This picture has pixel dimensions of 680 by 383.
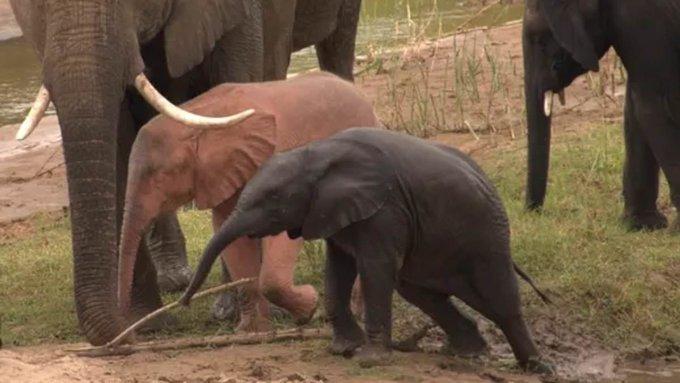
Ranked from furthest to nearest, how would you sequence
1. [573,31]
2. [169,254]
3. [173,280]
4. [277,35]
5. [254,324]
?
[573,31], [169,254], [173,280], [277,35], [254,324]

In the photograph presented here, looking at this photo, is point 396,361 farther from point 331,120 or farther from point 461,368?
point 331,120

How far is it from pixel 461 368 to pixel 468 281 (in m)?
0.31

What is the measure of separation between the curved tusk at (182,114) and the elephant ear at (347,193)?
544 millimetres

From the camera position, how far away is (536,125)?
931 cm

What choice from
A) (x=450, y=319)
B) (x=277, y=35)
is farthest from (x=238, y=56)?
(x=450, y=319)

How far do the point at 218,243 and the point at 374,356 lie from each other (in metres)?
0.71

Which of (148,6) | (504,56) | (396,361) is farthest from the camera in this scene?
(504,56)

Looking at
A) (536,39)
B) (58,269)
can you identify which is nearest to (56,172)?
(58,269)

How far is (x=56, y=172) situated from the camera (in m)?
12.2

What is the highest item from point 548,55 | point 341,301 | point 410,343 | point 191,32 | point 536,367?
point 191,32

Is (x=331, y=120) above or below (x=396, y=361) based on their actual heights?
above

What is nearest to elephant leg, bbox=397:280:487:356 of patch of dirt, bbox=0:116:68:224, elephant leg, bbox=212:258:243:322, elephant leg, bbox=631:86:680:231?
elephant leg, bbox=212:258:243:322

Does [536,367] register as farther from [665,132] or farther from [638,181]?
[638,181]

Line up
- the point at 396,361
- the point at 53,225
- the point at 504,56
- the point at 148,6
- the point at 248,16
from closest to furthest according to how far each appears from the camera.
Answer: the point at 396,361 < the point at 148,6 < the point at 248,16 < the point at 53,225 < the point at 504,56
